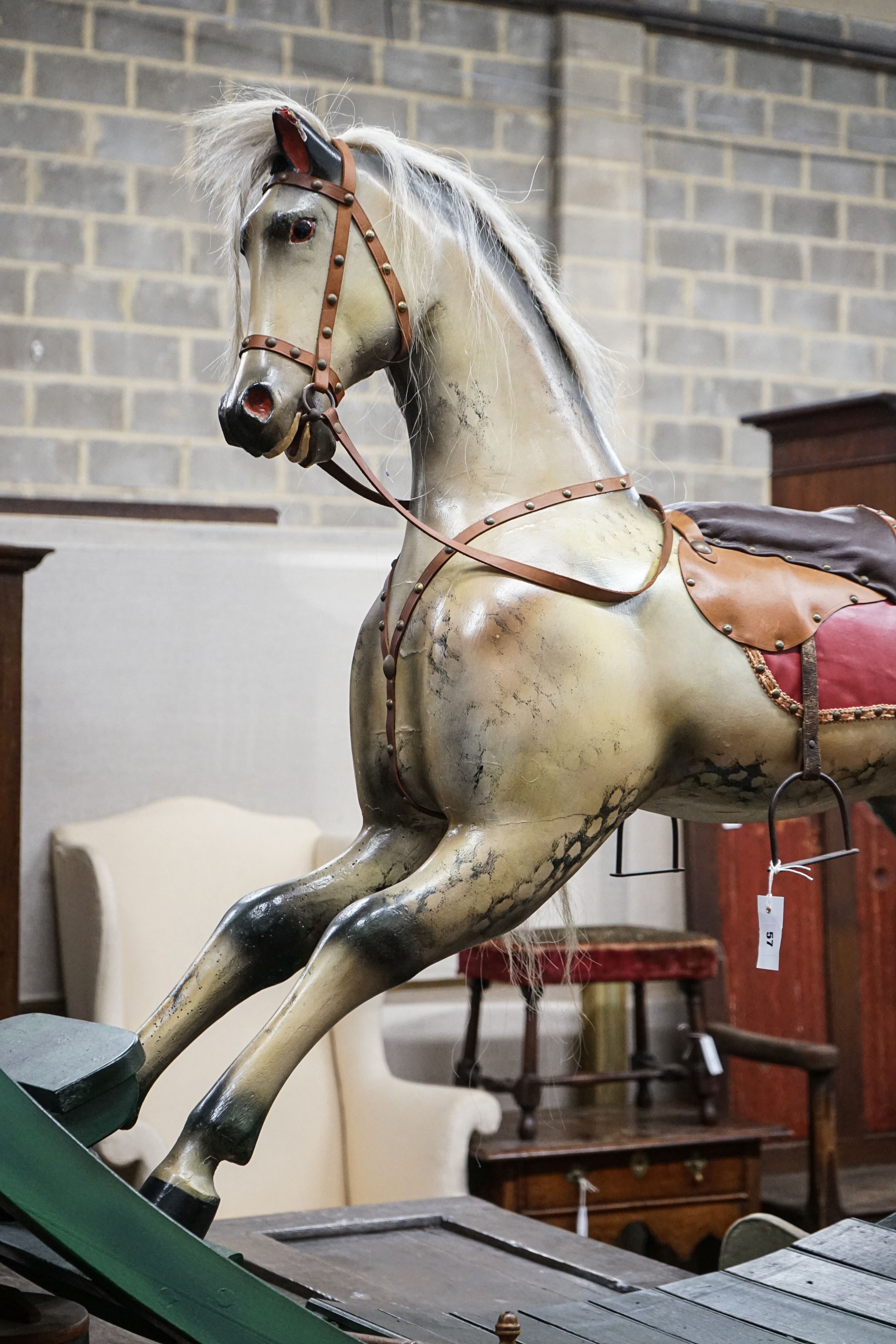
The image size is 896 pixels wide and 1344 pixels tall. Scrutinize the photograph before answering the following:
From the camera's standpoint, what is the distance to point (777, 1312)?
179cm

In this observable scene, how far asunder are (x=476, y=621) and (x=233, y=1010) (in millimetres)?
1958

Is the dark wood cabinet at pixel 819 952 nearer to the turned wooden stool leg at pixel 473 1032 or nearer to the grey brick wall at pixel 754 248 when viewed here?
the turned wooden stool leg at pixel 473 1032

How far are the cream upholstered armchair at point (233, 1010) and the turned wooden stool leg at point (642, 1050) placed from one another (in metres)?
0.70

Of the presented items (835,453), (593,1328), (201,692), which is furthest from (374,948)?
(835,453)

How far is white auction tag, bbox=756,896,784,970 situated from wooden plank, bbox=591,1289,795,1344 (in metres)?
0.41

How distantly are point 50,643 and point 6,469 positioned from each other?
44.5 inches

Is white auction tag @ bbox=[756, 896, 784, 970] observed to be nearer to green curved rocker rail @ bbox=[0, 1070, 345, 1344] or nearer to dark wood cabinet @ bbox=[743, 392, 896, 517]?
green curved rocker rail @ bbox=[0, 1070, 345, 1344]

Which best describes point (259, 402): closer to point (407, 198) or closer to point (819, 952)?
point (407, 198)

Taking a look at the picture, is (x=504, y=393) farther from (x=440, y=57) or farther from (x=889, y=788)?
(x=440, y=57)

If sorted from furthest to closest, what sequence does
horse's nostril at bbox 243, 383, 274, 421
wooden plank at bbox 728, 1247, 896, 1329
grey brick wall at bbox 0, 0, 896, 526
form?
grey brick wall at bbox 0, 0, 896, 526 → wooden plank at bbox 728, 1247, 896, 1329 → horse's nostril at bbox 243, 383, 274, 421

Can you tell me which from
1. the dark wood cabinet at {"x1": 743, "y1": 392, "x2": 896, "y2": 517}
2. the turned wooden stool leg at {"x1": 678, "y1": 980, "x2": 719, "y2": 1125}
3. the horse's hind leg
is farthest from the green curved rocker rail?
the dark wood cabinet at {"x1": 743, "y1": 392, "x2": 896, "y2": 517}

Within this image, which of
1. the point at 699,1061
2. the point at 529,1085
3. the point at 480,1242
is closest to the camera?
the point at 480,1242

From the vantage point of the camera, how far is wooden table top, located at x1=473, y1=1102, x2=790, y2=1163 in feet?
11.2

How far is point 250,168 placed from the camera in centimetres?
169
